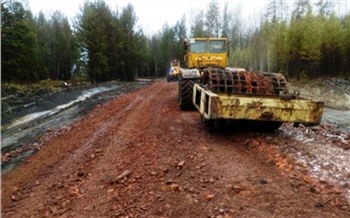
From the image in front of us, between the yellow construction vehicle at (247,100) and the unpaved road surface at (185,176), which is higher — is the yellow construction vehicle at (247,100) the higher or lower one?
the higher one

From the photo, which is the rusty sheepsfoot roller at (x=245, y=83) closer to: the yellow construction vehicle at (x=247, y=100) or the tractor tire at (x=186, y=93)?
the yellow construction vehicle at (x=247, y=100)

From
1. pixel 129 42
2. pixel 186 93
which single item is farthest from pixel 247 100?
pixel 129 42

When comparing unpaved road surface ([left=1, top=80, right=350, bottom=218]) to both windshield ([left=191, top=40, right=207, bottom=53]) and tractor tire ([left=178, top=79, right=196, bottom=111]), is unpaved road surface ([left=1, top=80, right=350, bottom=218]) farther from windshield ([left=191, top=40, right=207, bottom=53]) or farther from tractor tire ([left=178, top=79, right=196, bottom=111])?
windshield ([left=191, top=40, right=207, bottom=53])

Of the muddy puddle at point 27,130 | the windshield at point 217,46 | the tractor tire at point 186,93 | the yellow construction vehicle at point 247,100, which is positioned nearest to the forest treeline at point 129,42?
the muddy puddle at point 27,130

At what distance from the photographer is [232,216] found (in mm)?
3299

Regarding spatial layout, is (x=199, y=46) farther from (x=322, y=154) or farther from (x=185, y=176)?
(x=185, y=176)

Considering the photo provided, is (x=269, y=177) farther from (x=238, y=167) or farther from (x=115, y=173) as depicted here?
(x=115, y=173)

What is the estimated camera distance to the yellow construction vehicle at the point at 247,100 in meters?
5.73

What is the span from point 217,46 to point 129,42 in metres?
29.7

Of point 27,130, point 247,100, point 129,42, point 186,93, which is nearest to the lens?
point 247,100

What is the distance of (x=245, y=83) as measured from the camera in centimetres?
708

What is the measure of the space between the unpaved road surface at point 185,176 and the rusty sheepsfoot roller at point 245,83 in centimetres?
90

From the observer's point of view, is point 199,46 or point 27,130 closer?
point 27,130

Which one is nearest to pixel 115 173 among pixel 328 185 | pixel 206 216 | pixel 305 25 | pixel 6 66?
pixel 206 216
